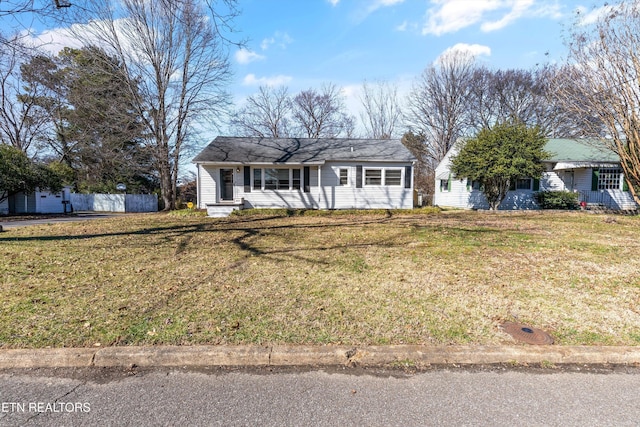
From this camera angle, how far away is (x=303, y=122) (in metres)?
38.5

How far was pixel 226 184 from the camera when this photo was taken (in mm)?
17422

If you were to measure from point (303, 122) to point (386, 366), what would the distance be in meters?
37.8

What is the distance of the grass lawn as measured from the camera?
335 centimetres

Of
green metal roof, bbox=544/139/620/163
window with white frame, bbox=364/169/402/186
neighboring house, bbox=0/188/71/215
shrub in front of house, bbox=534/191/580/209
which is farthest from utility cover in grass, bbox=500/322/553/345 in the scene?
neighboring house, bbox=0/188/71/215

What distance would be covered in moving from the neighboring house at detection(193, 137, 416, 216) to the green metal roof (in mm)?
9369

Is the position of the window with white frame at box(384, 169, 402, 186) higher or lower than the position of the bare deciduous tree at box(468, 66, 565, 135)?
lower

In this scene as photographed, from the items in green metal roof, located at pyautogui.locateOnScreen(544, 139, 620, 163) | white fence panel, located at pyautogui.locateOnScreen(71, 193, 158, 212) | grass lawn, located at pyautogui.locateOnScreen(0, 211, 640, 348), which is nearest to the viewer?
grass lawn, located at pyautogui.locateOnScreen(0, 211, 640, 348)

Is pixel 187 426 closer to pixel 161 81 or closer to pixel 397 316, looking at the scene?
pixel 397 316

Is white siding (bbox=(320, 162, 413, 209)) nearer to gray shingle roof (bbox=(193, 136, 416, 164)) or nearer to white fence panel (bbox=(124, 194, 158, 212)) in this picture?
gray shingle roof (bbox=(193, 136, 416, 164))

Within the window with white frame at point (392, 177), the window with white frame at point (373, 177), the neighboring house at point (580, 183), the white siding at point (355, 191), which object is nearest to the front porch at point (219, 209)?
the white siding at point (355, 191)

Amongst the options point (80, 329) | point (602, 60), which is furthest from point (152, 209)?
point (602, 60)

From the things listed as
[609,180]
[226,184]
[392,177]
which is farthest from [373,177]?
[609,180]

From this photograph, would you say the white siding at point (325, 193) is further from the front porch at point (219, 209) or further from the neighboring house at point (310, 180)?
the front porch at point (219, 209)

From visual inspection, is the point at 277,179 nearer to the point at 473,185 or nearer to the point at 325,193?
the point at 325,193
